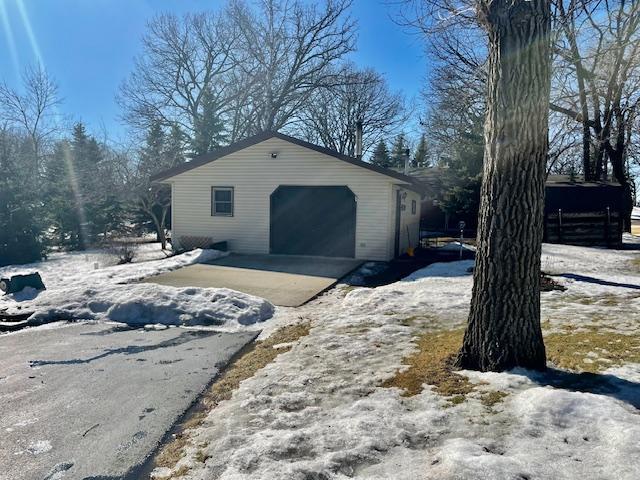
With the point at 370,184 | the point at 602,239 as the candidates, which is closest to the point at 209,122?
the point at 370,184

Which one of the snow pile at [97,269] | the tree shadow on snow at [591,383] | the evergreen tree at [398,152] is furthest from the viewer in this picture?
the evergreen tree at [398,152]

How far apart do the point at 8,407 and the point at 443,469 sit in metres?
3.31

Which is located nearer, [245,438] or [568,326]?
[245,438]

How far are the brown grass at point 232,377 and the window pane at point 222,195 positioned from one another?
29.9 feet

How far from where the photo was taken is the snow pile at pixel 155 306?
652cm

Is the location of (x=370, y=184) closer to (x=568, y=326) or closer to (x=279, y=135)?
(x=279, y=135)

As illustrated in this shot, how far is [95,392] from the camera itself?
3832 millimetres

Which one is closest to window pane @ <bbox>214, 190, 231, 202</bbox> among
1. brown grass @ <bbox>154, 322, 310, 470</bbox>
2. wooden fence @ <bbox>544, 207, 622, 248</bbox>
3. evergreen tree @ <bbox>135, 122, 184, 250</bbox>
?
evergreen tree @ <bbox>135, 122, 184, 250</bbox>

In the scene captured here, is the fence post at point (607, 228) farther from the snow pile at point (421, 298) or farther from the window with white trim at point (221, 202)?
the window with white trim at point (221, 202)

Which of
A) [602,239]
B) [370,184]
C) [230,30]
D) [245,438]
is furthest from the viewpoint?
[230,30]

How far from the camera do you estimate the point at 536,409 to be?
2.88 metres

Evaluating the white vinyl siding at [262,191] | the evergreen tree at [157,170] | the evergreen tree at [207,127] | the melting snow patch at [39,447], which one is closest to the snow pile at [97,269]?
the white vinyl siding at [262,191]

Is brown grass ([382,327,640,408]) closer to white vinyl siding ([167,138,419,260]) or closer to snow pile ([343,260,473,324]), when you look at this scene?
snow pile ([343,260,473,324])

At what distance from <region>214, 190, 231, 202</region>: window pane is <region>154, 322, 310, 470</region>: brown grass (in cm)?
913
